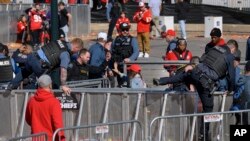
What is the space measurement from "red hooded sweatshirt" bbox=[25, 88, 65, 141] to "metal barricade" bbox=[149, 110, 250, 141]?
1.27 m

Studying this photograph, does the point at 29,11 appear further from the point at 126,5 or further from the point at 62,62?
the point at 62,62

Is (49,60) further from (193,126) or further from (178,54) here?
(178,54)

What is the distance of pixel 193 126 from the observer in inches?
535

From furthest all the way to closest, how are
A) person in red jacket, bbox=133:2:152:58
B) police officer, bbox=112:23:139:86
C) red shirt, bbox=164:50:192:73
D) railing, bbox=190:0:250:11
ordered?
1. railing, bbox=190:0:250:11
2. person in red jacket, bbox=133:2:152:58
3. police officer, bbox=112:23:139:86
4. red shirt, bbox=164:50:192:73

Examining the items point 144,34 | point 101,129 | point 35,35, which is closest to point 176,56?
point 101,129

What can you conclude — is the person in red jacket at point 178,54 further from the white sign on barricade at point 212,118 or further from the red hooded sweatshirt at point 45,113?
the red hooded sweatshirt at point 45,113

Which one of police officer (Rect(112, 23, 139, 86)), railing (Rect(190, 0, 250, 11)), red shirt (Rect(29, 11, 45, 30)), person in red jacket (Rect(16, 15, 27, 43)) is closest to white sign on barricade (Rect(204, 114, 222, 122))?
police officer (Rect(112, 23, 139, 86))

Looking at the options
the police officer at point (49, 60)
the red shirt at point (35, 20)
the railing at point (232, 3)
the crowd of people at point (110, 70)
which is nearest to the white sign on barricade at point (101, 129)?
the crowd of people at point (110, 70)

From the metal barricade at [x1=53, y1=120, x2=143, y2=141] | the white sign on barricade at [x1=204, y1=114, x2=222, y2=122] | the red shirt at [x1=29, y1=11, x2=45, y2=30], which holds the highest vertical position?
the red shirt at [x1=29, y1=11, x2=45, y2=30]

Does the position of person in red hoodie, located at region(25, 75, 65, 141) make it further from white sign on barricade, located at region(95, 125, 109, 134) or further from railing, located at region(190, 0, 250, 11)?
railing, located at region(190, 0, 250, 11)

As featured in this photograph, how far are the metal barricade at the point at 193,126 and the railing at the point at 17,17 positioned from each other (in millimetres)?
19558

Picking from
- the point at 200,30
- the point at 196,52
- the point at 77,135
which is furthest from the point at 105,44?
the point at 200,30

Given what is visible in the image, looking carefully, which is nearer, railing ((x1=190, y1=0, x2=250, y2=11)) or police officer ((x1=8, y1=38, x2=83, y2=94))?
police officer ((x1=8, y1=38, x2=83, y2=94))

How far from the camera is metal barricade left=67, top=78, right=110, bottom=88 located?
16.5 meters
